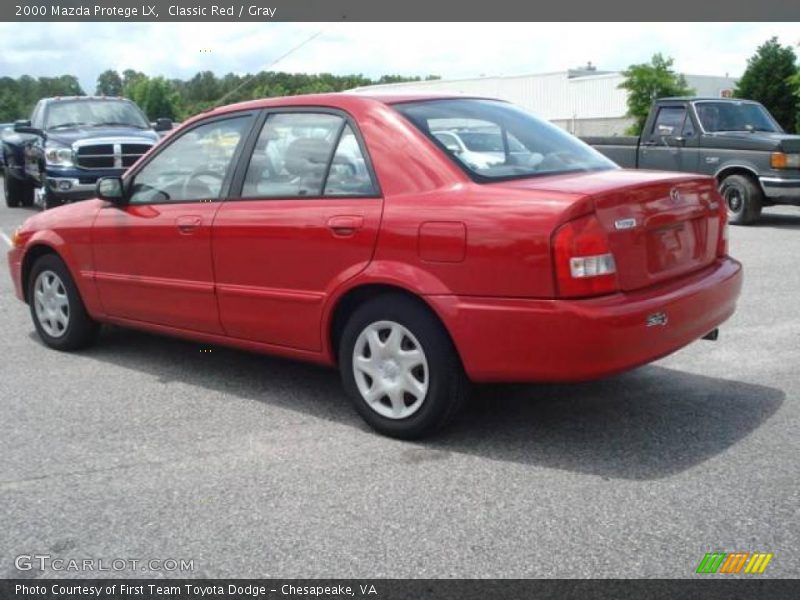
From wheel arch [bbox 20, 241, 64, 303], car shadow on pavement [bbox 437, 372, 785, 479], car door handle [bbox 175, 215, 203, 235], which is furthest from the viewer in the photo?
wheel arch [bbox 20, 241, 64, 303]

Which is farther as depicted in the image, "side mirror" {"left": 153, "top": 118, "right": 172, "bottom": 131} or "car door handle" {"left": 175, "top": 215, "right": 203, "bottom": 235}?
"side mirror" {"left": 153, "top": 118, "right": 172, "bottom": 131}

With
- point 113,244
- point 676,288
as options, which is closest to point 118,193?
point 113,244

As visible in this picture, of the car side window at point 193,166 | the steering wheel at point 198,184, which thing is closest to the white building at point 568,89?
the car side window at point 193,166

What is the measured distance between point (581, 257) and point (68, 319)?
387 centimetres

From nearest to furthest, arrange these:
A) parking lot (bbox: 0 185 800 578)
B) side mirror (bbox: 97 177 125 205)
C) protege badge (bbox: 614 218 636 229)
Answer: parking lot (bbox: 0 185 800 578) → protege badge (bbox: 614 218 636 229) → side mirror (bbox: 97 177 125 205)

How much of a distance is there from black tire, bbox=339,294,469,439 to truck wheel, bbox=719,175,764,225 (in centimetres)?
982

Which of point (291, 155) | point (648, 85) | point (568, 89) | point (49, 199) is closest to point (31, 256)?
point (291, 155)

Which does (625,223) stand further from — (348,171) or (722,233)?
(348,171)

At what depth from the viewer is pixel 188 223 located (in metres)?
5.18

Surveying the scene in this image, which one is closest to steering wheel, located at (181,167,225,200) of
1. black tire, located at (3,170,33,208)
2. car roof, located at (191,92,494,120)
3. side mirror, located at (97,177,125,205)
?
car roof, located at (191,92,494,120)

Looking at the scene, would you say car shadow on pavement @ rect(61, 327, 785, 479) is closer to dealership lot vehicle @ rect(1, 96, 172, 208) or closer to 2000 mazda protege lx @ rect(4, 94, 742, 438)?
2000 mazda protege lx @ rect(4, 94, 742, 438)

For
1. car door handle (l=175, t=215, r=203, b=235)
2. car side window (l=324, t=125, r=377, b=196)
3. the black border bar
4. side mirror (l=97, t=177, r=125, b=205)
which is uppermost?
car side window (l=324, t=125, r=377, b=196)

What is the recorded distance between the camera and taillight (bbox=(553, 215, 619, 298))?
377 centimetres

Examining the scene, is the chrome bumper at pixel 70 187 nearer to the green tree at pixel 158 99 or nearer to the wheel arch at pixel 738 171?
the wheel arch at pixel 738 171
